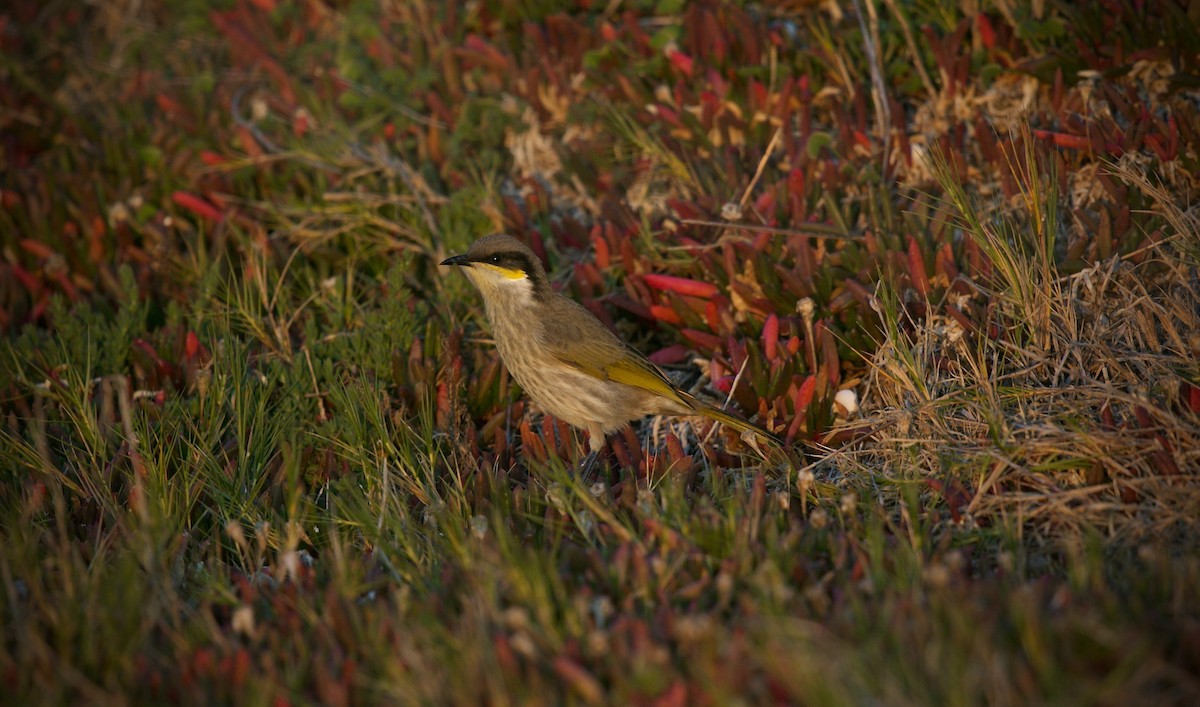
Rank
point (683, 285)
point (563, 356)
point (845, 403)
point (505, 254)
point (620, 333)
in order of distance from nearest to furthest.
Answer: point (845, 403), point (563, 356), point (505, 254), point (683, 285), point (620, 333)

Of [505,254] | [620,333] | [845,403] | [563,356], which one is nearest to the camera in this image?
[845,403]

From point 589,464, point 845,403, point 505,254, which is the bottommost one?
point 589,464

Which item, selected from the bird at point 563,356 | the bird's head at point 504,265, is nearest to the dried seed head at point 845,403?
the bird at point 563,356

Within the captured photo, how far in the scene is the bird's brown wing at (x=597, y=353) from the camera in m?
5.95

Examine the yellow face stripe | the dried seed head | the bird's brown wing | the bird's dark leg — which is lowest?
the bird's dark leg

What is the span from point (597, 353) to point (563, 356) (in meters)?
0.20

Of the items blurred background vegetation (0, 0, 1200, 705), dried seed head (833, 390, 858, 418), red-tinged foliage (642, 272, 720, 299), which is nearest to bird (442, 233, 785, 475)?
blurred background vegetation (0, 0, 1200, 705)

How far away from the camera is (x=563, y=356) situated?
6004mm

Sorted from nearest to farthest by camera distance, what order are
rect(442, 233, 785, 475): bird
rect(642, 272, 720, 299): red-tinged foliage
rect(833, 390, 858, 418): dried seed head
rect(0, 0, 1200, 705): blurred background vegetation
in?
rect(0, 0, 1200, 705): blurred background vegetation, rect(833, 390, 858, 418): dried seed head, rect(442, 233, 785, 475): bird, rect(642, 272, 720, 299): red-tinged foliage

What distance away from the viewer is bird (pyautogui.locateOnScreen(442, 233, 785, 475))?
5.89 m

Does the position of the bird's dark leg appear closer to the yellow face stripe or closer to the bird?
the bird

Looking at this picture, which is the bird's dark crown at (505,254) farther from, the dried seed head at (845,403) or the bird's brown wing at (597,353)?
the dried seed head at (845,403)

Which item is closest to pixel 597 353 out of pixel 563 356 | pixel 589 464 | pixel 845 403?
pixel 563 356

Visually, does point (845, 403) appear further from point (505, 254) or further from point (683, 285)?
point (505, 254)
